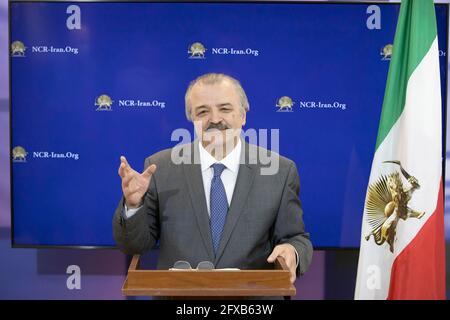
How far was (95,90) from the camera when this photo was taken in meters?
3.38

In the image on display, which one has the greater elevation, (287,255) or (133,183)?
(133,183)

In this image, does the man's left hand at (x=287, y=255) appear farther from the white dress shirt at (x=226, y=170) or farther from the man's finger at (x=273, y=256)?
the white dress shirt at (x=226, y=170)

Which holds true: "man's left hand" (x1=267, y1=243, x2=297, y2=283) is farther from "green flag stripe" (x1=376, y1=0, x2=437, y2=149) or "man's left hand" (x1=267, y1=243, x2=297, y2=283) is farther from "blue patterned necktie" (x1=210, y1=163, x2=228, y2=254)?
"green flag stripe" (x1=376, y1=0, x2=437, y2=149)

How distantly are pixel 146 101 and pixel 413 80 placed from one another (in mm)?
1600

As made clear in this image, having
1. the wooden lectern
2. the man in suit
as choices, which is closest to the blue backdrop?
the man in suit

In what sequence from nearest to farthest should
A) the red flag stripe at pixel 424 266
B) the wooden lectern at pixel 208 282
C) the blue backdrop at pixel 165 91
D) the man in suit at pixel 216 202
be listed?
the wooden lectern at pixel 208 282, the man in suit at pixel 216 202, the red flag stripe at pixel 424 266, the blue backdrop at pixel 165 91

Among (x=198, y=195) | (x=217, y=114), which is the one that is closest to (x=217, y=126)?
(x=217, y=114)

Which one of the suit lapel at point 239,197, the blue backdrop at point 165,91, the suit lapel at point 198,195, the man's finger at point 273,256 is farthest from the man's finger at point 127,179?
the blue backdrop at point 165,91

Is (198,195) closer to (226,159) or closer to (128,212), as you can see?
(226,159)

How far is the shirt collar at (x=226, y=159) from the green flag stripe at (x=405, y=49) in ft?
3.01

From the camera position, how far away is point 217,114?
2545 mm

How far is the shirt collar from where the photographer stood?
2.54 meters

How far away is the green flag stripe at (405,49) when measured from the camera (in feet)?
9.39

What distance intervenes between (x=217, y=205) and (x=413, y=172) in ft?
3.75
